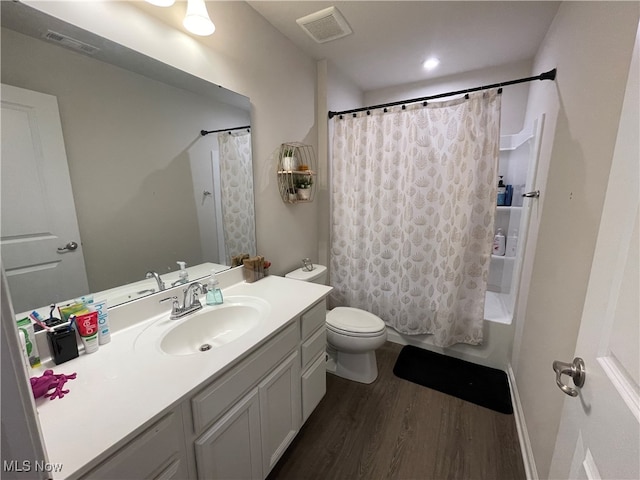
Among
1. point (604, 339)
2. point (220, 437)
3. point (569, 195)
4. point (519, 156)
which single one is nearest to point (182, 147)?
point (220, 437)

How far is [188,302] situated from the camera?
4.23 ft

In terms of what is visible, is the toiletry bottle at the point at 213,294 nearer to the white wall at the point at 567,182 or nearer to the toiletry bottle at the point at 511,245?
the white wall at the point at 567,182

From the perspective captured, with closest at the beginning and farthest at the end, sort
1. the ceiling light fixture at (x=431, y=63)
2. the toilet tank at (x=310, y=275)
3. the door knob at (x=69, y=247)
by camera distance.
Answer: the door knob at (x=69, y=247) < the toilet tank at (x=310, y=275) < the ceiling light fixture at (x=431, y=63)

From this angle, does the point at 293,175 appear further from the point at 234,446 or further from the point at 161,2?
the point at 234,446

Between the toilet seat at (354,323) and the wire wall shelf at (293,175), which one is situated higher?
the wire wall shelf at (293,175)

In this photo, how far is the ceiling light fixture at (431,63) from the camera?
2.14 meters

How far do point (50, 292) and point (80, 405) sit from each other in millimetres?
453

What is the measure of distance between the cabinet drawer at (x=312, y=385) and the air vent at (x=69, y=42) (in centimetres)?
163

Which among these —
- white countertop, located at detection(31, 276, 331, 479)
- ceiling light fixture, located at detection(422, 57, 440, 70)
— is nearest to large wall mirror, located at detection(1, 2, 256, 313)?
white countertop, located at detection(31, 276, 331, 479)

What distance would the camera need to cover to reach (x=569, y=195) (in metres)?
1.15

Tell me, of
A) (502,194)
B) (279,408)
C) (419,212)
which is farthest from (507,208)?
(279,408)

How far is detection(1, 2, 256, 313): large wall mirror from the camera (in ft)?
2.76

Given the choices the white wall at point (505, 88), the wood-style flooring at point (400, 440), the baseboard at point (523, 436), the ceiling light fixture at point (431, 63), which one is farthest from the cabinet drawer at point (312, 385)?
the white wall at point (505, 88)

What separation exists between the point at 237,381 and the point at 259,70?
5.60ft
